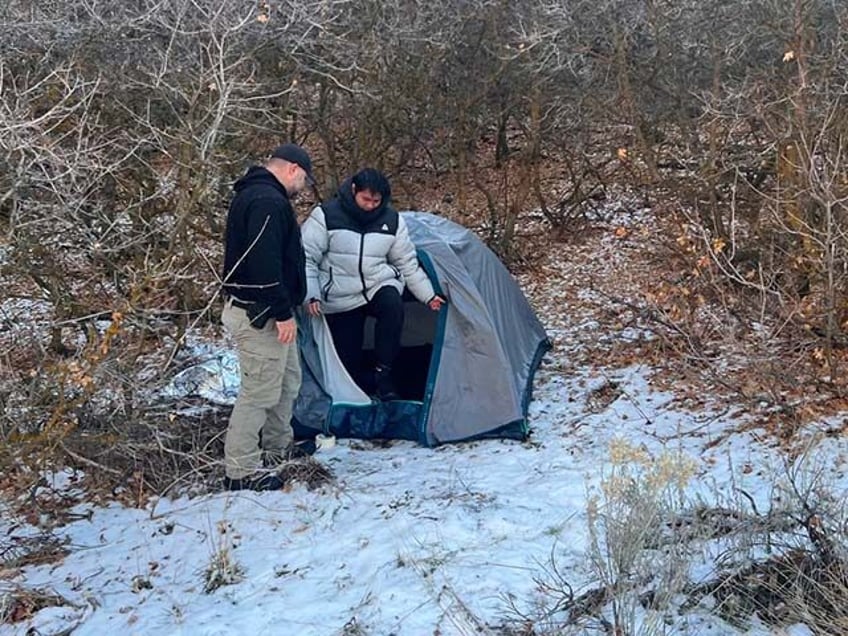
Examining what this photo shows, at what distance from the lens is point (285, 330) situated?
4.24m

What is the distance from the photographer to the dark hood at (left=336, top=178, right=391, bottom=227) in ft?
16.7

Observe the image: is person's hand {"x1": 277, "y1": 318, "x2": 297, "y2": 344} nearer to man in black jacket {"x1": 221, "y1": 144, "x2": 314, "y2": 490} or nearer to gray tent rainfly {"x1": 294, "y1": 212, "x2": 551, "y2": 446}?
man in black jacket {"x1": 221, "y1": 144, "x2": 314, "y2": 490}

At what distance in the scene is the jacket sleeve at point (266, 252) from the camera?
4.08 meters

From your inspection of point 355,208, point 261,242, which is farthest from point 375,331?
point 261,242

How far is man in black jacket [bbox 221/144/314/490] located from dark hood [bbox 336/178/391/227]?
2.27 ft

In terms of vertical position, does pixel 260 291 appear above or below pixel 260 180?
below

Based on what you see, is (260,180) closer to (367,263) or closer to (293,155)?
(293,155)

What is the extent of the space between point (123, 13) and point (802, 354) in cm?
483

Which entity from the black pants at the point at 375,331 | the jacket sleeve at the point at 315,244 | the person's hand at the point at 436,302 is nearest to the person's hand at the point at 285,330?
the jacket sleeve at the point at 315,244

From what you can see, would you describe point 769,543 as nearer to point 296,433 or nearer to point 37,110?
point 296,433

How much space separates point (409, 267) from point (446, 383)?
695 mm

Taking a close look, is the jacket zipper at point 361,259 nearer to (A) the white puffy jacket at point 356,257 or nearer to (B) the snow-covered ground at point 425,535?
(A) the white puffy jacket at point 356,257

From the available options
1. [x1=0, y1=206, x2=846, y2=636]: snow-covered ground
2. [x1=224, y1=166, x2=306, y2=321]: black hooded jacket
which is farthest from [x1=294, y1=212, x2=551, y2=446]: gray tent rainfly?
[x1=224, y1=166, x2=306, y2=321]: black hooded jacket

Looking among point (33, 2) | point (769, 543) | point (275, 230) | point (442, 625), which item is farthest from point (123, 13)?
point (769, 543)
